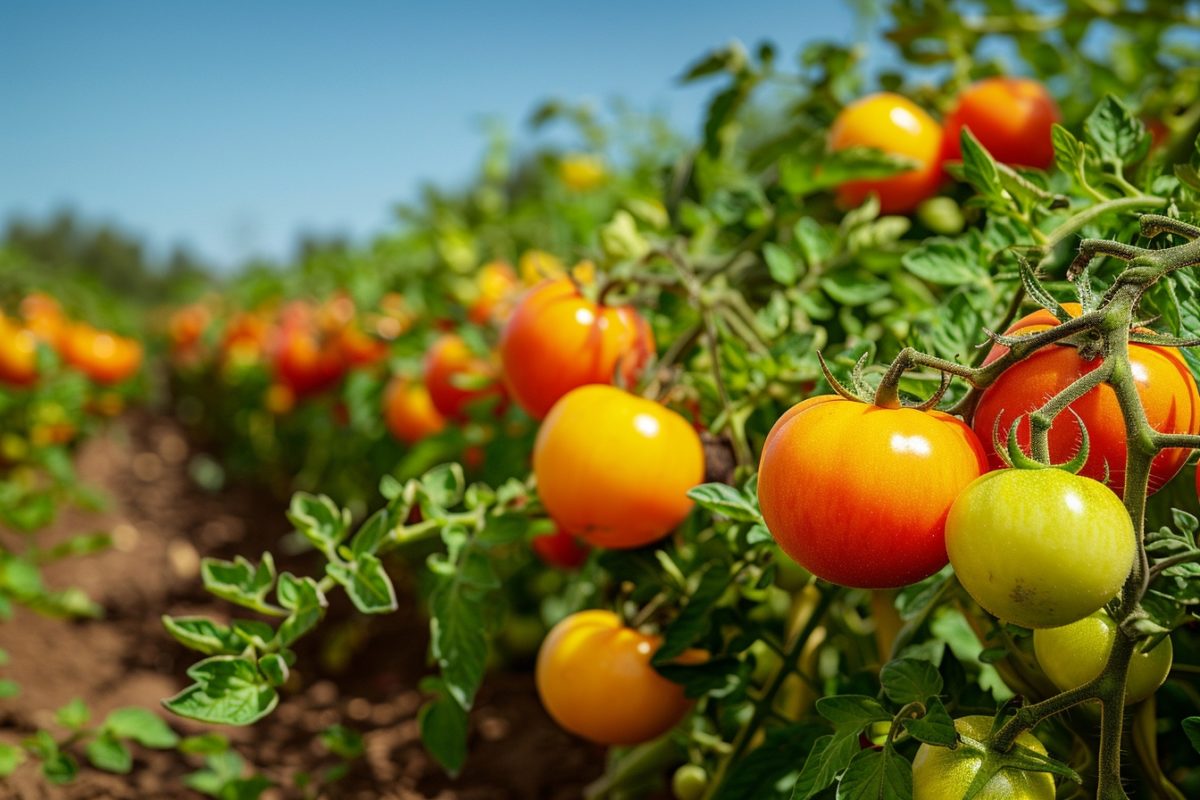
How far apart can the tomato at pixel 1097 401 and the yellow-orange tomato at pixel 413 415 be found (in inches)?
57.5

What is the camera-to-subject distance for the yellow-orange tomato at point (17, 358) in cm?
285

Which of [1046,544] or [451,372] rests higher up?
[1046,544]

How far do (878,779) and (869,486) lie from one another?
0.20m

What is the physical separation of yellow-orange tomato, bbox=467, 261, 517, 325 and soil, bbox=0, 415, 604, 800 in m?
0.75

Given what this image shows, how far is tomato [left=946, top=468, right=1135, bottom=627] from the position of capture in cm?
53

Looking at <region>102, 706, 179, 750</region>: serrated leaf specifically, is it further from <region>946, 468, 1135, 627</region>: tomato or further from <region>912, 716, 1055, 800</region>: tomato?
<region>946, 468, 1135, 627</region>: tomato

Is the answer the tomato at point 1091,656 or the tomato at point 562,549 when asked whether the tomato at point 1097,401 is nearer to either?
the tomato at point 1091,656

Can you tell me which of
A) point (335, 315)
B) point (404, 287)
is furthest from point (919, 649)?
point (335, 315)

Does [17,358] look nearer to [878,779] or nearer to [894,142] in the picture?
[894,142]

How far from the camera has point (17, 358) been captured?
2.86 m

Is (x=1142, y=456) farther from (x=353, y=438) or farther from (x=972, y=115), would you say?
(x=353, y=438)

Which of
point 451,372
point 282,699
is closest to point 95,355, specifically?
point 282,699

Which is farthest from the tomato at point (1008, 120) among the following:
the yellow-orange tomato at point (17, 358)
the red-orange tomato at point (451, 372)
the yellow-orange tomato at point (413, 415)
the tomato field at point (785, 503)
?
the yellow-orange tomato at point (17, 358)

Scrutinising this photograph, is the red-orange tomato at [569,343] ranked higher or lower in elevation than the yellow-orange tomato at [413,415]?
higher
